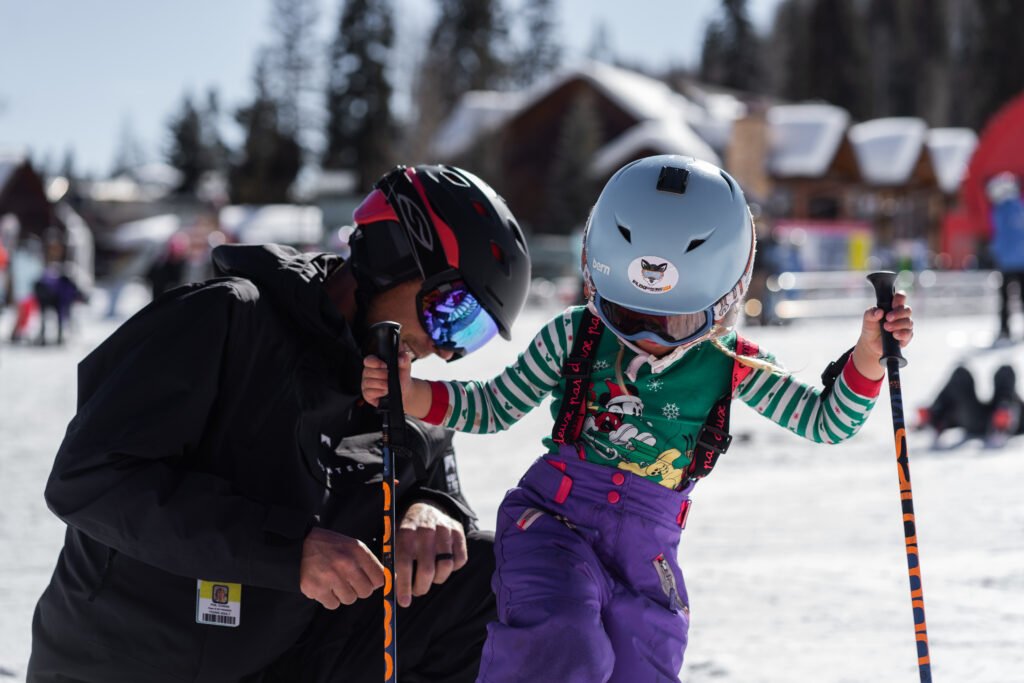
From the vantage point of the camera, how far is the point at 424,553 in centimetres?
243

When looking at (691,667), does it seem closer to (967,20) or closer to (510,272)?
(510,272)

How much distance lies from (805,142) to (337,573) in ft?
130

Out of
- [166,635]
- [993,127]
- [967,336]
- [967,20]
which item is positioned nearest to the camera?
[166,635]

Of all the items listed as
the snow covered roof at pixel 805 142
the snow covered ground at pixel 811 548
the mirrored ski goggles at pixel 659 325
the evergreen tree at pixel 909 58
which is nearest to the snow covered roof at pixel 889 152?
the snow covered roof at pixel 805 142

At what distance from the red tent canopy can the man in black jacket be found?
34.3 metres

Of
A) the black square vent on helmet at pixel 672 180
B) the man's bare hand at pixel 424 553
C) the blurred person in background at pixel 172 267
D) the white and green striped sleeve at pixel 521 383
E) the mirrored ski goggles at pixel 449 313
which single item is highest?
the black square vent on helmet at pixel 672 180

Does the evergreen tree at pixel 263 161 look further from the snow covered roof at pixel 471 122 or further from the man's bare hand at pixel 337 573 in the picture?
the man's bare hand at pixel 337 573

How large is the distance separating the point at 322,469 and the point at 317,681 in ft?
1.78

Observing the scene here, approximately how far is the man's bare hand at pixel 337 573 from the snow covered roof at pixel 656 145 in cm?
3481

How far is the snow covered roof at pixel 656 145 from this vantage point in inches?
1442

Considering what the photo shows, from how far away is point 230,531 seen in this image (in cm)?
208

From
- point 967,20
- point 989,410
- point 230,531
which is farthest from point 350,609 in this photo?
point 967,20

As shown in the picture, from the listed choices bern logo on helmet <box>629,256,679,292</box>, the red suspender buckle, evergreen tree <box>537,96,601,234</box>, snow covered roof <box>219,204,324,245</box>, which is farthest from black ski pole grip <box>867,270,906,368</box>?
evergreen tree <box>537,96,601,234</box>

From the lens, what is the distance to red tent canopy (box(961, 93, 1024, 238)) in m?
33.6
